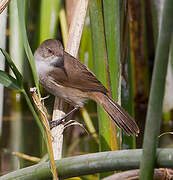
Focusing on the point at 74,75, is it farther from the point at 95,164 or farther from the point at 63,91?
the point at 95,164

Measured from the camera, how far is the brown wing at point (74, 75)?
2.19 meters

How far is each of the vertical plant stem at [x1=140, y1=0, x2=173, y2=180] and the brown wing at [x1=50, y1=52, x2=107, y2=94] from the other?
1.16m

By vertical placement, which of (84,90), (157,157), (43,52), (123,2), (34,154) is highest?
(123,2)

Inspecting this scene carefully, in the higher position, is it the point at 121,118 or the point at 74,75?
the point at 74,75

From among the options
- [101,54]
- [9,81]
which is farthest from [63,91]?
[9,81]

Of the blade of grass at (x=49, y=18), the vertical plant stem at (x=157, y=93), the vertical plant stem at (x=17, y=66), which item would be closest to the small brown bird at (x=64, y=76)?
the vertical plant stem at (x=17, y=66)

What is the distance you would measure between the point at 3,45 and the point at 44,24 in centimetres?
107

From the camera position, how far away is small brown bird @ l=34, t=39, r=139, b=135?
2.11 metres

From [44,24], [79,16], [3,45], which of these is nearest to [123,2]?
[79,16]

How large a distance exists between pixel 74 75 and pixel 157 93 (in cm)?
135

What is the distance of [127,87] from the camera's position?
6.40ft

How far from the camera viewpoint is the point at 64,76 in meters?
2.28

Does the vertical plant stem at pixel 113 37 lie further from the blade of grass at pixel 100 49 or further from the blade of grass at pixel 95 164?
the blade of grass at pixel 95 164

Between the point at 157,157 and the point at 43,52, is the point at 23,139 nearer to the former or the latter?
the point at 43,52
